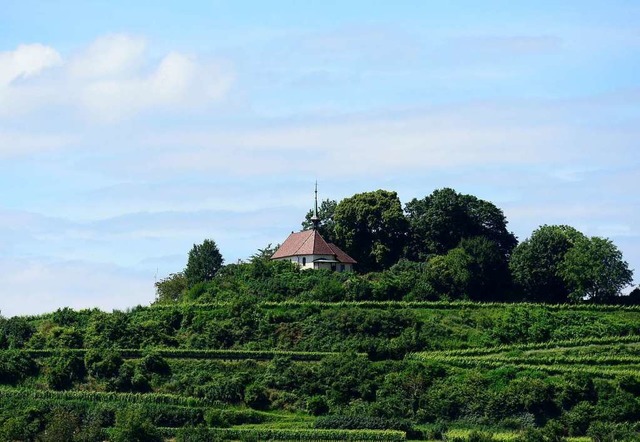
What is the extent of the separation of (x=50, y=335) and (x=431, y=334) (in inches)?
876

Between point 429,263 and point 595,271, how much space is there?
10726 mm

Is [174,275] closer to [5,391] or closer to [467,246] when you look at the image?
[467,246]

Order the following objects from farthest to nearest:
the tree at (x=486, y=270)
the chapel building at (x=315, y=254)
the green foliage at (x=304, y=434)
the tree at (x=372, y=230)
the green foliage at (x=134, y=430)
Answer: the tree at (x=372, y=230) < the chapel building at (x=315, y=254) < the tree at (x=486, y=270) < the green foliage at (x=304, y=434) < the green foliage at (x=134, y=430)

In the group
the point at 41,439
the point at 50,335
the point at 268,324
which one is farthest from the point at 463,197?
the point at 41,439

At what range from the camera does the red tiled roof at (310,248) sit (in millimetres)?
107562

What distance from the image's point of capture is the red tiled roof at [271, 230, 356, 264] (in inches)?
4235

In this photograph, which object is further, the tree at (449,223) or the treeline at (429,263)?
the tree at (449,223)

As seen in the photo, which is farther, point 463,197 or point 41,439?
point 463,197

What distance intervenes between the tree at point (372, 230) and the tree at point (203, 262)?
8926 millimetres

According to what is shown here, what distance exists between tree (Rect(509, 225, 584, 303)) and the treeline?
0.07 metres

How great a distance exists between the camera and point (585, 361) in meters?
85.9

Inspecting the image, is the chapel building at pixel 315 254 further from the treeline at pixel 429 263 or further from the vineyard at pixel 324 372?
the vineyard at pixel 324 372

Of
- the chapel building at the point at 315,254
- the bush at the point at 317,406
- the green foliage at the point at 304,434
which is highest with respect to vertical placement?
the chapel building at the point at 315,254

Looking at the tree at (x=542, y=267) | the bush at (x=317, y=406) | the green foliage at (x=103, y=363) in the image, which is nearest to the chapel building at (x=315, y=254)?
the tree at (x=542, y=267)
